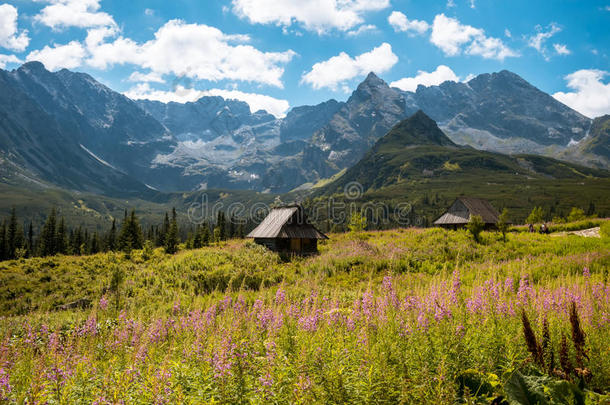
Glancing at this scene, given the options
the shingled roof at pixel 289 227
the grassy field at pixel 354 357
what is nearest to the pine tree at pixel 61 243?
the shingled roof at pixel 289 227

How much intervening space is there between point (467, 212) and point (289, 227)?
23.2 meters

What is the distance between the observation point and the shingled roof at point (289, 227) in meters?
35.2

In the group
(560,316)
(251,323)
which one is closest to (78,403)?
(251,323)

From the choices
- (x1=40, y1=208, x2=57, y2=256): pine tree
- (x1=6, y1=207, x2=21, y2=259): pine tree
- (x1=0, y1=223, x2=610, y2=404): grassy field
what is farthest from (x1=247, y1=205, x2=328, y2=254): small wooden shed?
(x1=6, y1=207, x2=21, y2=259): pine tree

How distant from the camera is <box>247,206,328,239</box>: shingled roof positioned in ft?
116

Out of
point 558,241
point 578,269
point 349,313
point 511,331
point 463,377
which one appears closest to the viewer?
point 463,377

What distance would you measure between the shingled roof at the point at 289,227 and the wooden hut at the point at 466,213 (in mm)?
18164

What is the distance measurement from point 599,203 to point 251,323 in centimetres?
24430

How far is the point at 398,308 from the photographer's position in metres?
6.29

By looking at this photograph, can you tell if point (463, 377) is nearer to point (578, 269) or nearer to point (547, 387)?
point (547, 387)

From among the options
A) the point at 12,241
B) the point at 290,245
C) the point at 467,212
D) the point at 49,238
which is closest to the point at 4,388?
the point at 290,245

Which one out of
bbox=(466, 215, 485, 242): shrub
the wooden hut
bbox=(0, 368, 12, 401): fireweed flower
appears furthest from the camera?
the wooden hut

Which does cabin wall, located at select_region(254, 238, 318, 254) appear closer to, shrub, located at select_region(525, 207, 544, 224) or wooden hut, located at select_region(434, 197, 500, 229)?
wooden hut, located at select_region(434, 197, 500, 229)

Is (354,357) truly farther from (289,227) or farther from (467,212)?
(467,212)
